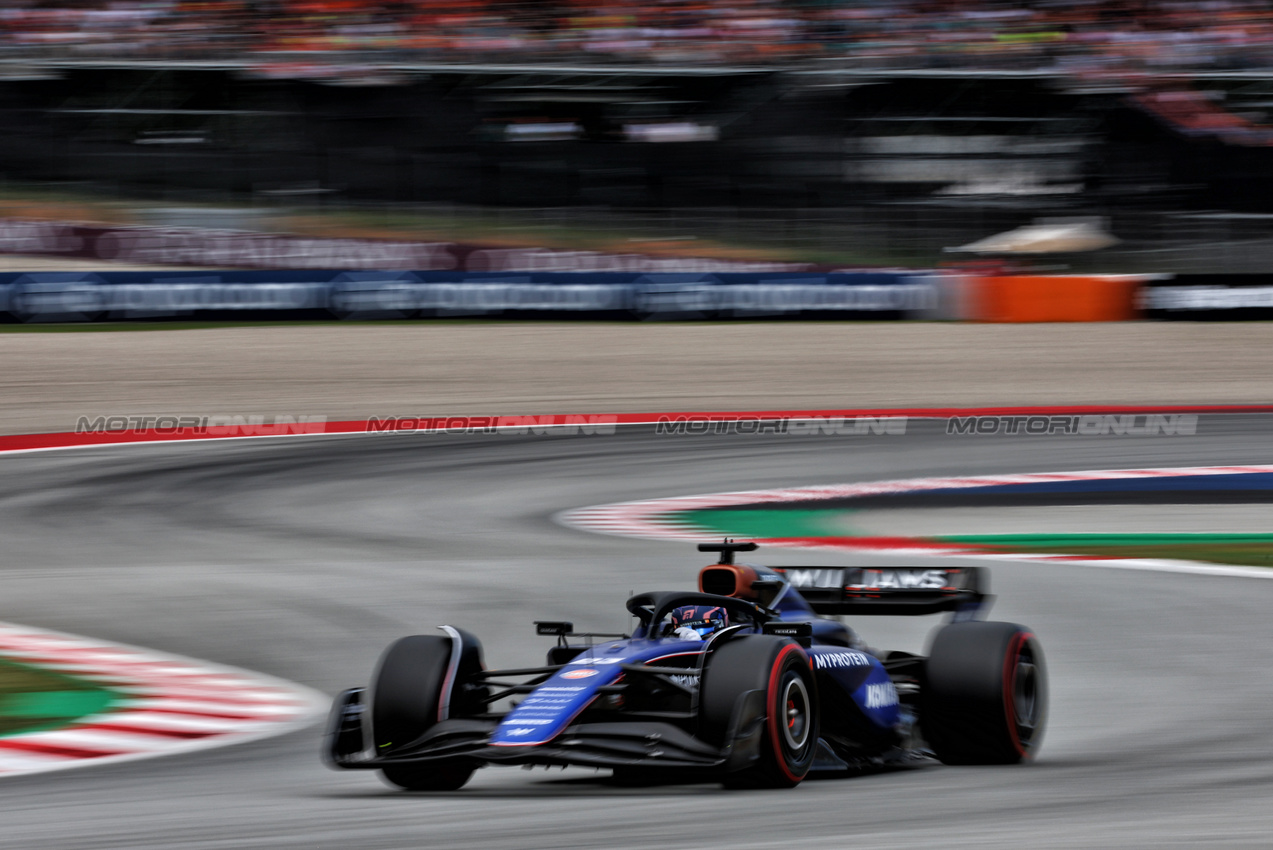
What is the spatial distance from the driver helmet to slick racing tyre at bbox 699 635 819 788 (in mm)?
466

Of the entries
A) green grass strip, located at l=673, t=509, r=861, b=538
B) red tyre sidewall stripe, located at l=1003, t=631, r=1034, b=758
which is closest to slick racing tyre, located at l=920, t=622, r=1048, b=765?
red tyre sidewall stripe, located at l=1003, t=631, r=1034, b=758

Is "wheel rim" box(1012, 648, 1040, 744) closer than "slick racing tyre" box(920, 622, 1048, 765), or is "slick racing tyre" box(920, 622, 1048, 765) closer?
"slick racing tyre" box(920, 622, 1048, 765)

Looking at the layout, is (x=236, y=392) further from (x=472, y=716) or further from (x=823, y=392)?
(x=472, y=716)

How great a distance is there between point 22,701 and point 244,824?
9.00 feet

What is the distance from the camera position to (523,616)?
8.83 meters

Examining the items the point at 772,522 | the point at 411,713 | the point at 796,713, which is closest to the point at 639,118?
the point at 772,522

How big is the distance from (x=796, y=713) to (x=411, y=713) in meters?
1.19

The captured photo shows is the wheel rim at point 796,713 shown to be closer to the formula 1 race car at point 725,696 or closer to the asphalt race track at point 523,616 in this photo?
the formula 1 race car at point 725,696

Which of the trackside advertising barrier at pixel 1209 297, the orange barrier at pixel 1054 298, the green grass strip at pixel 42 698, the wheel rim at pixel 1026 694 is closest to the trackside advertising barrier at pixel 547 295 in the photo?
the orange barrier at pixel 1054 298

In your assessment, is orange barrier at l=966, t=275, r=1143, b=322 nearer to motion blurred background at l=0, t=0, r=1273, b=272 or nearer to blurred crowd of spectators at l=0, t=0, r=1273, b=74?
motion blurred background at l=0, t=0, r=1273, b=272

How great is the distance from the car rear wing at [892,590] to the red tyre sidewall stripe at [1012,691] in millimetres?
493

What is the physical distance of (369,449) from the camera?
16281 mm

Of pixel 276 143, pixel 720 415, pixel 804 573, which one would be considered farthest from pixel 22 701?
pixel 276 143

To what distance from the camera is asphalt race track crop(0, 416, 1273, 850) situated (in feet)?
14.5
